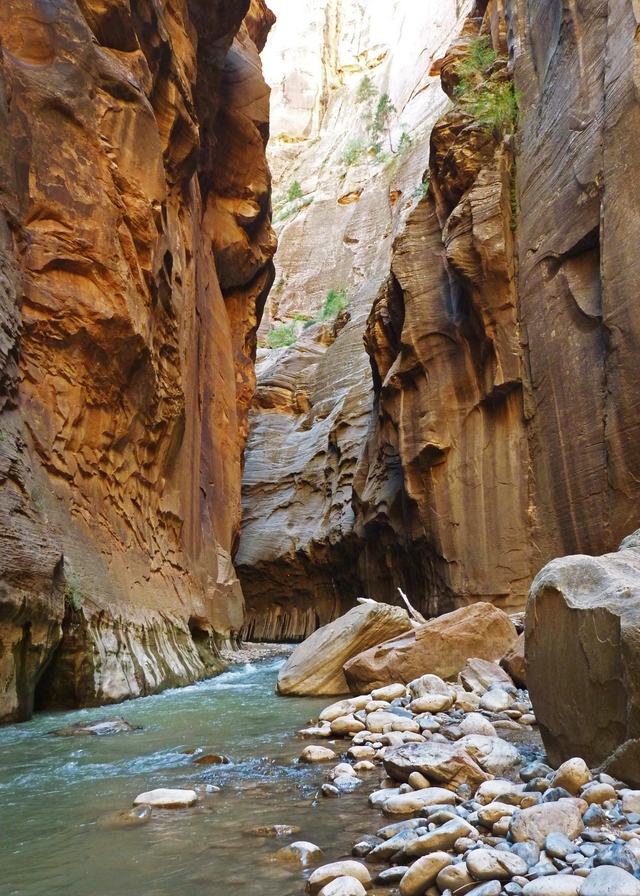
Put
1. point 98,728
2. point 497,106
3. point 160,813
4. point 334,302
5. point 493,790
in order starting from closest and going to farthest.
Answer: point 493,790
point 160,813
point 98,728
point 497,106
point 334,302

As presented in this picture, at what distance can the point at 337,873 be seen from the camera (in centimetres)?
265

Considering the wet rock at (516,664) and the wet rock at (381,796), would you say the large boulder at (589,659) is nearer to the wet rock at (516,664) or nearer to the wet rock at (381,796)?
the wet rock at (381,796)

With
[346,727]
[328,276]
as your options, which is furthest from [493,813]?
[328,276]

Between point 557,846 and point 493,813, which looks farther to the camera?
point 493,813

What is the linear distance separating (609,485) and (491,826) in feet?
29.0

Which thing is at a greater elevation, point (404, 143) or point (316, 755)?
point (404, 143)

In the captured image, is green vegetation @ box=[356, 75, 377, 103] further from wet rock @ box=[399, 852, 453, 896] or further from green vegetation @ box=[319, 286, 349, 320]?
wet rock @ box=[399, 852, 453, 896]

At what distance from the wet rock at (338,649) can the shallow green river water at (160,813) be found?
1872 mm

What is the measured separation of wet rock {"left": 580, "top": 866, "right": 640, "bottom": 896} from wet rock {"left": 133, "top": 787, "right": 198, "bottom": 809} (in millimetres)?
2219

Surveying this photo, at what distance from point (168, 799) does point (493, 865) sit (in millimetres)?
1945

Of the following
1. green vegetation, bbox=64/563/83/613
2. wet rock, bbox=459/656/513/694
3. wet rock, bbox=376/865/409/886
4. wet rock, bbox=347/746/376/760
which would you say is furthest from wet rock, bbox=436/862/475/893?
green vegetation, bbox=64/563/83/613

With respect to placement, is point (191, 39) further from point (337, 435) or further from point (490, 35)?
point (337, 435)

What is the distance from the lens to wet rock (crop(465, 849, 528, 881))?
2463 mm

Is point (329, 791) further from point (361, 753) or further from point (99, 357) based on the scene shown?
point (99, 357)
